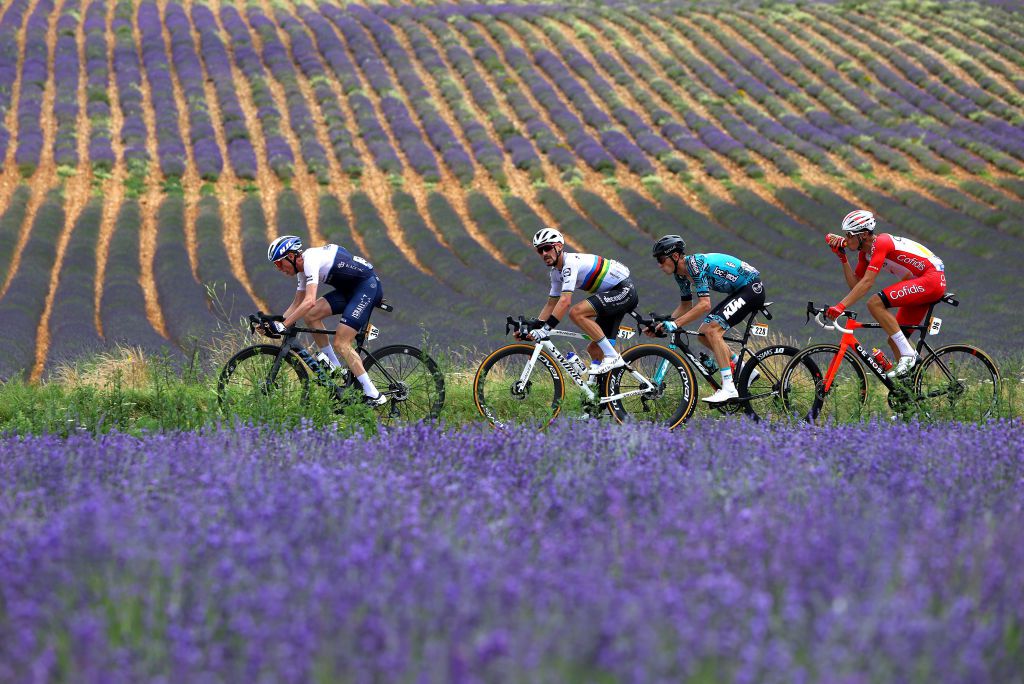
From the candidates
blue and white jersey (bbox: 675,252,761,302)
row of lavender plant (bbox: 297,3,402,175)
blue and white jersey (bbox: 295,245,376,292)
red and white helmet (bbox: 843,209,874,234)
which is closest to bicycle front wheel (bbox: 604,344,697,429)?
blue and white jersey (bbox: 675,252,761,302)

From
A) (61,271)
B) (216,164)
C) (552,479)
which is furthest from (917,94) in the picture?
(552,479)

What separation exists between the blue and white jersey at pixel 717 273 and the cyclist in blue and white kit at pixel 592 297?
512 millimetres

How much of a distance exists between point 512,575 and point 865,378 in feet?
19.9

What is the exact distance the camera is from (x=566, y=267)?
8039 millimetres

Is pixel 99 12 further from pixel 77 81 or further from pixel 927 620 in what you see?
pixel 927 620

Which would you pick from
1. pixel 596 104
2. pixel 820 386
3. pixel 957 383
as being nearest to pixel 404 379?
pixel 820 386

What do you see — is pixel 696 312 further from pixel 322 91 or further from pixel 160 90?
pixel 160 90

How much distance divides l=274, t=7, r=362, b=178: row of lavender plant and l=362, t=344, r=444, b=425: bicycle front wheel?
2007cm

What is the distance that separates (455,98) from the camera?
33250 millimetres

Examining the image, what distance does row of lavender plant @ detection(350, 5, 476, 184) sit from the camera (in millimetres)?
28516

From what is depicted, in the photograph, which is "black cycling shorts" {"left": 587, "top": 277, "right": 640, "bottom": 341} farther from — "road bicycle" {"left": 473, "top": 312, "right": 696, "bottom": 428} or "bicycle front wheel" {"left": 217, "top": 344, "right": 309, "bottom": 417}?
"bicycle front wheel" {"left": 217, "top": 344, "right": 309, "bottom": 417}

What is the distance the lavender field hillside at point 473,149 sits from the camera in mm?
17672

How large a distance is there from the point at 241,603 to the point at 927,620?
5.20ft

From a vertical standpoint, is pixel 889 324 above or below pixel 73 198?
below
